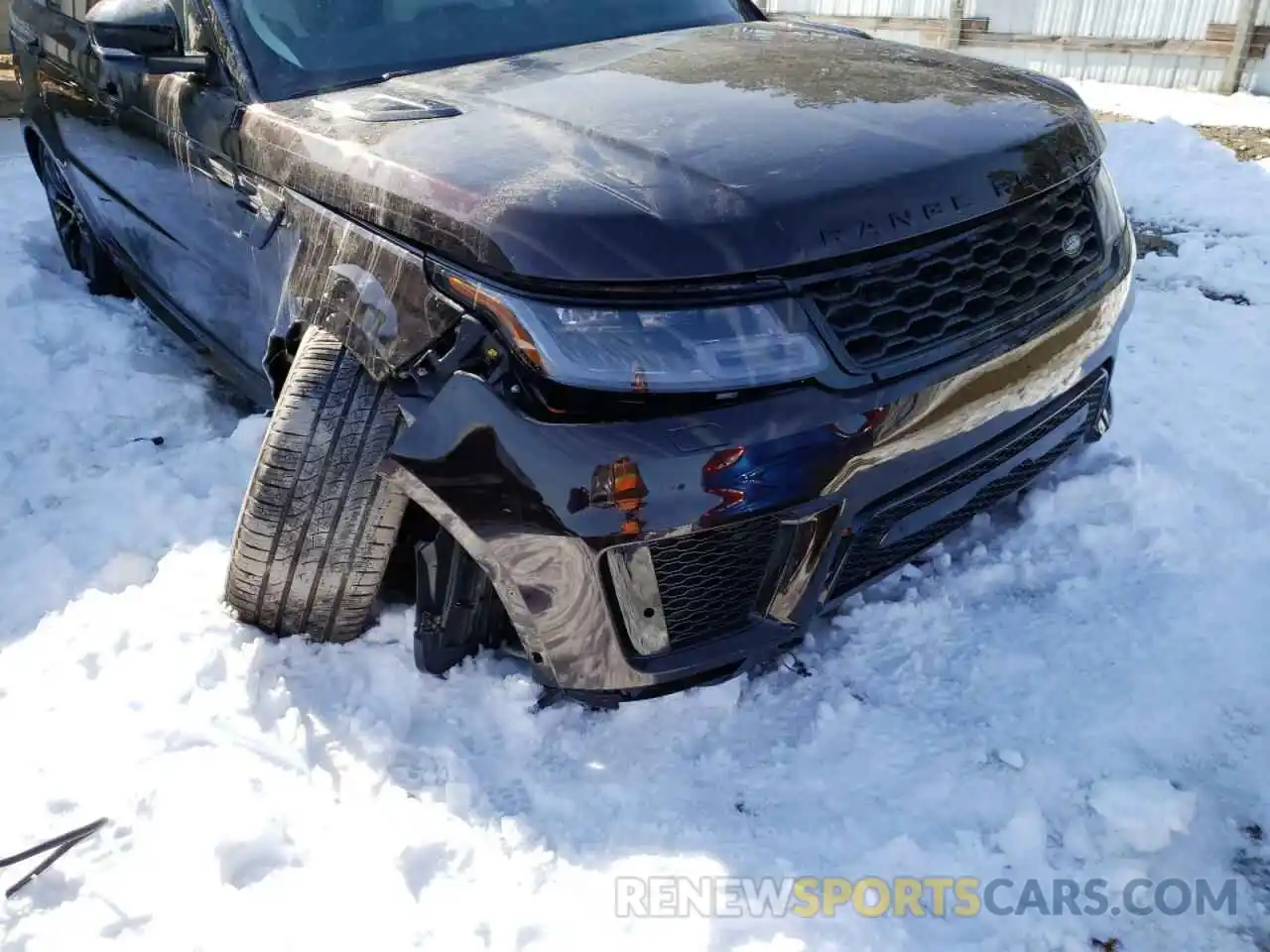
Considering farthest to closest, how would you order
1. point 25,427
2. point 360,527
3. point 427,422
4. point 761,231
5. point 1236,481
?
point 25,427
point 1236,481
point 360,527
point 427,422
point 761,231

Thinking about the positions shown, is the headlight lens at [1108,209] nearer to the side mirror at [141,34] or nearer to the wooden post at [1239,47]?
the side mirror at [141,34]

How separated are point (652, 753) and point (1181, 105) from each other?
26.5 feet

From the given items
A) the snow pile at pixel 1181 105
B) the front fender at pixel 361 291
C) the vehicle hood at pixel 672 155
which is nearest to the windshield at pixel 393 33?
the vehicle hood at pixel 672 155

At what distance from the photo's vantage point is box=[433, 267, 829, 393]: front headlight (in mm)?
1627

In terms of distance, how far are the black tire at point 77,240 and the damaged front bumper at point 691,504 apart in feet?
9.87

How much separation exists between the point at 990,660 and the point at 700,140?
1.30m

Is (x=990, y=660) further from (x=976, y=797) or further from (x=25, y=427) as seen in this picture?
(x=25, y=427)

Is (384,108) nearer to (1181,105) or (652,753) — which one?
(652,753)

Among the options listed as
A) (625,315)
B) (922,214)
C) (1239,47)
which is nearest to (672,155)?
(625,315)

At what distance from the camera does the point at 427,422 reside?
178cm

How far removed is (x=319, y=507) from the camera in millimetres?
2051

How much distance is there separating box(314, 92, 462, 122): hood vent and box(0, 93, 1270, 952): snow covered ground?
117 centimetres

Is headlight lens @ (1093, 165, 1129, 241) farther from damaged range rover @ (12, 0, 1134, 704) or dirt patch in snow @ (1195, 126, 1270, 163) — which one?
dirt patch in snow @ (1195, 126, 1270, 163)

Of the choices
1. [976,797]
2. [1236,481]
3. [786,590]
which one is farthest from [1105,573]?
[786,590]
